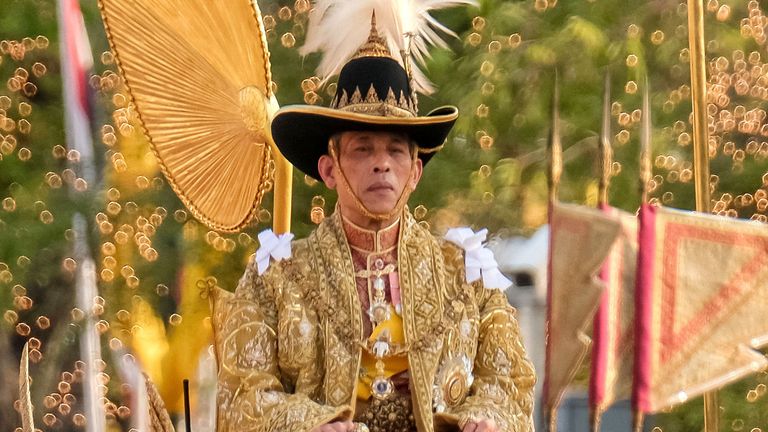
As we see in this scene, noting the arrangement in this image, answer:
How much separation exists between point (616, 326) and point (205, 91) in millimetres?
1489

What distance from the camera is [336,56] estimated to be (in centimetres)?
533

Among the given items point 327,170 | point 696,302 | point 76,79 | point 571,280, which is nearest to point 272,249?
point 327,170

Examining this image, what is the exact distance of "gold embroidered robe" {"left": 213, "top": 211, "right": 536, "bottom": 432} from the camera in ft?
15.7

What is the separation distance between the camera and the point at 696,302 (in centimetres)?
526

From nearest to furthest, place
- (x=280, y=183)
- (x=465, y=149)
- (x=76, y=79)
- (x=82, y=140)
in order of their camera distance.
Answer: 1. (x=280, y=183)
2. (x=465, y=149)
3. (x=76, y=79)
4. (x=82, y=140)

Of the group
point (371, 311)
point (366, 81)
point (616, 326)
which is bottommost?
point (371, 311)

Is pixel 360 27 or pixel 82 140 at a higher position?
pixel 82 140

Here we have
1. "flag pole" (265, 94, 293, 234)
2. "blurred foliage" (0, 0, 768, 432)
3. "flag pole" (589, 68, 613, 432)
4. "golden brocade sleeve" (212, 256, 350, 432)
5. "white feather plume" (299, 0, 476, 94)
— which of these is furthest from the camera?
"blurred foliage" (0, 0, 768, 432)

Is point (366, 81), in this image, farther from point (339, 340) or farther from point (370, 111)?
point (339, 340)

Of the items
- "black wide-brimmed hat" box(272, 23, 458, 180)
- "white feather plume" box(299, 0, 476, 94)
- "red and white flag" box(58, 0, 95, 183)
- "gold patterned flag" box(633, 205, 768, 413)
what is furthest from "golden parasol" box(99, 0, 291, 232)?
"red and white flag" box(58, 0, 95, 183)

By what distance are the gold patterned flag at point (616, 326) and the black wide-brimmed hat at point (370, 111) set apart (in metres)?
0.67

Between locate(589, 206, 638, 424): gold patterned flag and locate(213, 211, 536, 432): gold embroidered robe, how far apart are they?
291 mm

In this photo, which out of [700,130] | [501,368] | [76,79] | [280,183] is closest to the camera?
[501,368]

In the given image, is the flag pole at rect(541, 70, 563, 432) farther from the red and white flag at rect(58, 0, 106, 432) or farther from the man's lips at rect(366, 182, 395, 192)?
the red and white flag at rect(58, 0, 106, 432)
